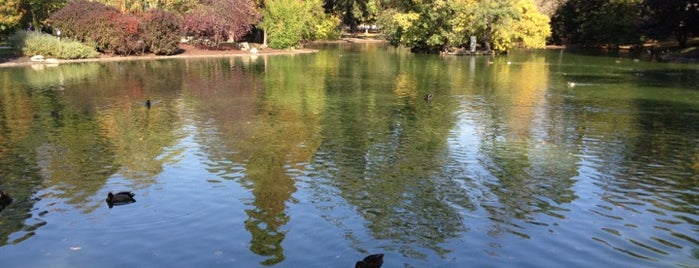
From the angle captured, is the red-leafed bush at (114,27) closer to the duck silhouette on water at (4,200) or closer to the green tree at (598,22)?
the duck silhouette on water at (4,200)

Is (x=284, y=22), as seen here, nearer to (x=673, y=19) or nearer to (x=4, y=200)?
(x=673, y=19)

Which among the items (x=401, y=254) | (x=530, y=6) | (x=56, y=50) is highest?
(x=530, y=6)

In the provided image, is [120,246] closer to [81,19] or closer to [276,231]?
[276,231]

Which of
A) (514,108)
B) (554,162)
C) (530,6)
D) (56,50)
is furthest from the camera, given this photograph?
(530,6)

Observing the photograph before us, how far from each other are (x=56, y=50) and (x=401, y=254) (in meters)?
47.6

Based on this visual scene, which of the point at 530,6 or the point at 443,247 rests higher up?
the point at 530,6

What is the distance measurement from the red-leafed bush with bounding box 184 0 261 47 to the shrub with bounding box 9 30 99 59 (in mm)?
13198

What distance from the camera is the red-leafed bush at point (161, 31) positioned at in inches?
2130

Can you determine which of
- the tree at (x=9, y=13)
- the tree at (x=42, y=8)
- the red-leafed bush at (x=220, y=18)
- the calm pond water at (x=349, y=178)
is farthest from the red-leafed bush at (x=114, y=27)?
the calm pond water at (x=349, y=178)

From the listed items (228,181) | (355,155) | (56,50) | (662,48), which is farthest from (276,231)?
(662,48)

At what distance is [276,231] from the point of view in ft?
35.8

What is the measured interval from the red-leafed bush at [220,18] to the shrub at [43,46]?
43.3 feet

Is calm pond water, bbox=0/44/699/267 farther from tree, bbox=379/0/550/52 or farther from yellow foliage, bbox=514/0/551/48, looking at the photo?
yellow foliage, bbox=514/0/551/48

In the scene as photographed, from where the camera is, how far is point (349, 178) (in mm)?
14297
